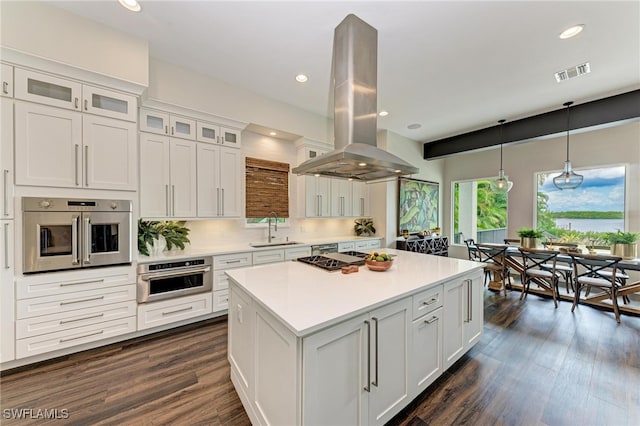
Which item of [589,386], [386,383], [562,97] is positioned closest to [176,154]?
[386,383]

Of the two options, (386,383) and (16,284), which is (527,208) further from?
(16,284)

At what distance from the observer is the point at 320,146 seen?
449 cm

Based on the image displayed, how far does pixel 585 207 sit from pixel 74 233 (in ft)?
25.3

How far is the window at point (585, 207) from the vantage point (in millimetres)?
4237

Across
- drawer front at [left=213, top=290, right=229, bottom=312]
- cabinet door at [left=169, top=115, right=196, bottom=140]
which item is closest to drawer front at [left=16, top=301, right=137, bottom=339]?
drawer front at [left=213, top=290, right=229, bottom=312]

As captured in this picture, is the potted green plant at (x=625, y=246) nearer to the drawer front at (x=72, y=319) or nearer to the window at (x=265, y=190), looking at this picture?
the window at (x=265, y=190)

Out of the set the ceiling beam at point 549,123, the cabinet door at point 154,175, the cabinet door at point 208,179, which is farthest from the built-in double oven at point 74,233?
the ceiling beam at point 549,123

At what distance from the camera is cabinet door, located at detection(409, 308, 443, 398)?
1.70 meters

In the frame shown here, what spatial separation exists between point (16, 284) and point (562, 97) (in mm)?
6752

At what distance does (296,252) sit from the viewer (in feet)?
12.8

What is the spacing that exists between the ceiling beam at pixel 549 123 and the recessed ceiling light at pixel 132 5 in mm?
5572

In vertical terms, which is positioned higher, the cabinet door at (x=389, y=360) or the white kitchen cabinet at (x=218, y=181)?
the white kitchen cabinet at (x=218, y=181)

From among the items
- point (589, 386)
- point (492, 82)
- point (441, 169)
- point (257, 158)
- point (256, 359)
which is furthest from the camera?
point (441, 169)

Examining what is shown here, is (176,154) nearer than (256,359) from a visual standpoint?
No
